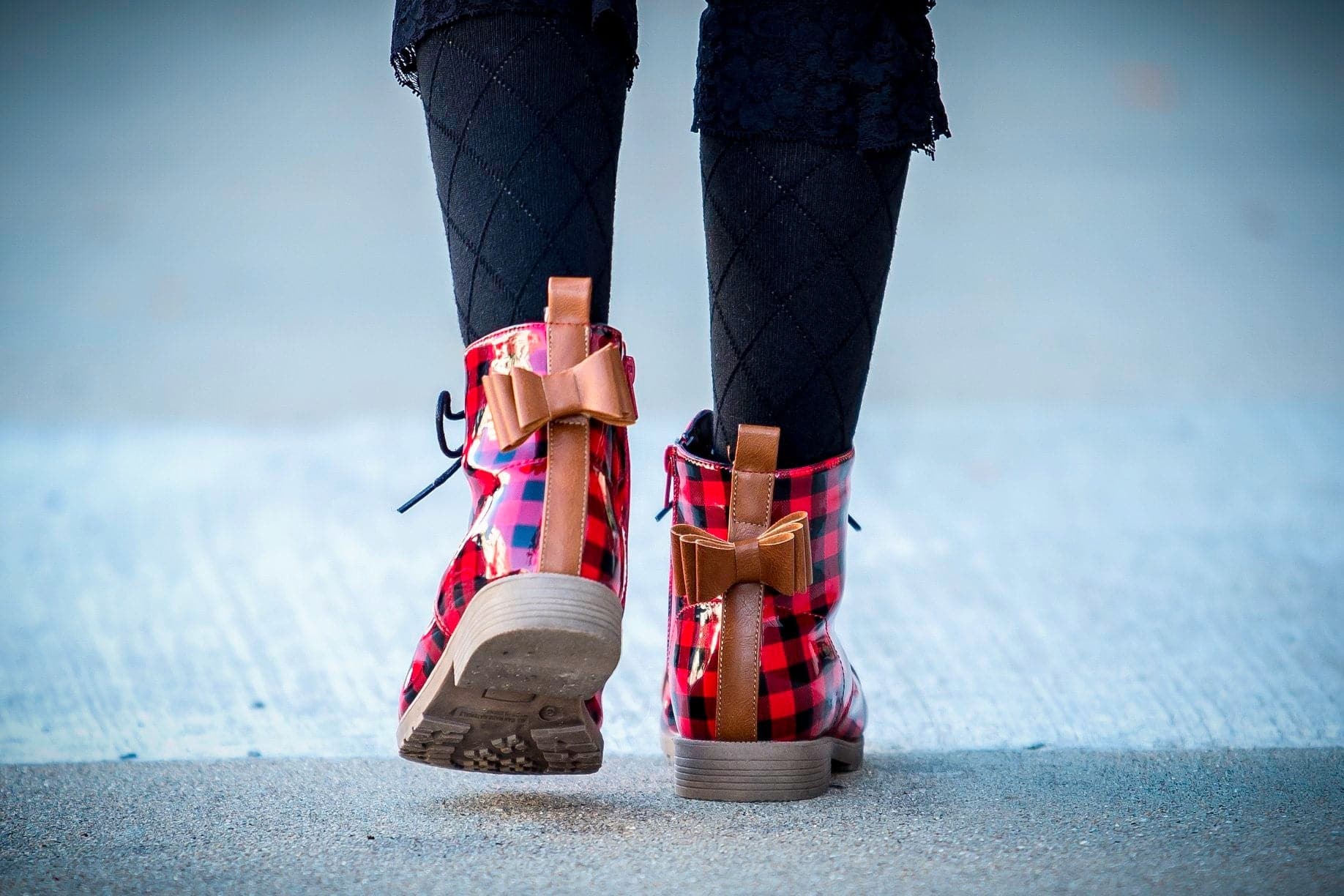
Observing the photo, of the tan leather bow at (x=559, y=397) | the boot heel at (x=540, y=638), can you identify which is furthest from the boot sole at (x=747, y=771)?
the tan leather bow at (x=559, y=397)

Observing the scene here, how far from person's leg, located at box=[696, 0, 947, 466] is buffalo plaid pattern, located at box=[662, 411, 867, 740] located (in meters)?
0.03

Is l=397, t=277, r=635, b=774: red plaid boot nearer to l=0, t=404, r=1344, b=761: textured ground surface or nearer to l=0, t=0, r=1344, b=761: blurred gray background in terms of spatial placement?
l=0, t=404, r=1344, b=761: textured ground surface

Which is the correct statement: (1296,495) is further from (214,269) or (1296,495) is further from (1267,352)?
(214,269)

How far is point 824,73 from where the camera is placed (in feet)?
2.59

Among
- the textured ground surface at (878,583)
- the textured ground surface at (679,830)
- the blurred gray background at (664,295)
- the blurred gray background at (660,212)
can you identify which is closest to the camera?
Answer: the textured ground surface at (679,830)

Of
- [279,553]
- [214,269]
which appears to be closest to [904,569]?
[279,553]

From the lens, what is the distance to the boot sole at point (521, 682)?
675mm

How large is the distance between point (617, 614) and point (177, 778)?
0.38 meters

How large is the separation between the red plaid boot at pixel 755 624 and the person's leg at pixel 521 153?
15cm

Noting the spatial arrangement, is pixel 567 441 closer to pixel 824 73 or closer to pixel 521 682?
pixel 521 682

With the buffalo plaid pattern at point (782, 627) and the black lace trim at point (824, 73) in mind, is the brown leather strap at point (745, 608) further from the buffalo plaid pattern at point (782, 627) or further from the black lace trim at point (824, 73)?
the black lace trim at point (824, 73)

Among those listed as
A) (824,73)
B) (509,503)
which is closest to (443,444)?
(509,503)

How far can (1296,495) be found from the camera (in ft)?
7.04

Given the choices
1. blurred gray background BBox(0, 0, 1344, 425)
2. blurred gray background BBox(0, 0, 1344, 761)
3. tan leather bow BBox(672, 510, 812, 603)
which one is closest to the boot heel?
tan leather bow BBox(672, 510, 812, 603)
